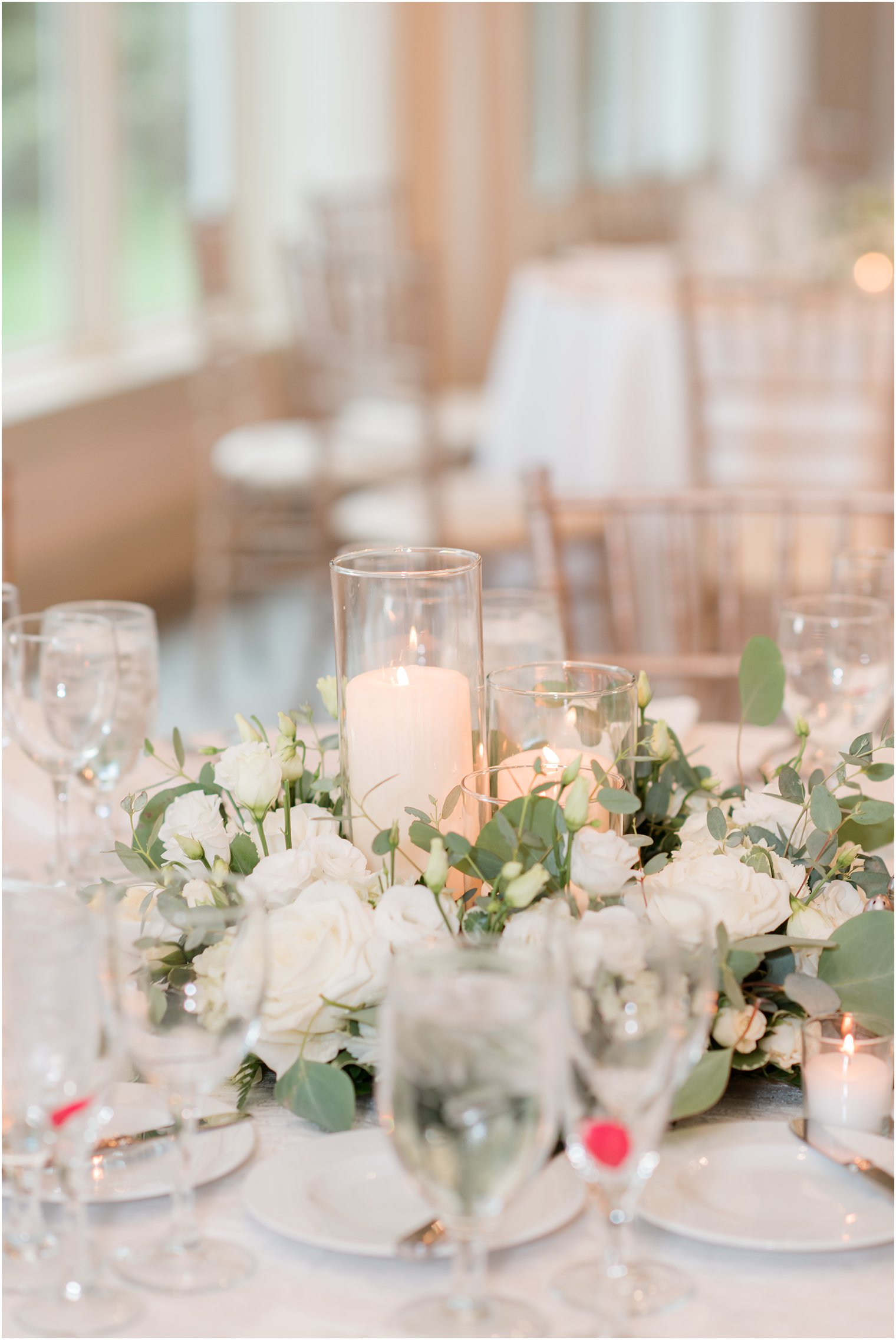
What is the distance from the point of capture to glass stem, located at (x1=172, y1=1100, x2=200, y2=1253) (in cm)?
63

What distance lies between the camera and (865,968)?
730 mm

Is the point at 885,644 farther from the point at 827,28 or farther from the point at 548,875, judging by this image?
the point at 827,28

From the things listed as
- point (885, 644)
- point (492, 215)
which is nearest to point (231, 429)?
point (492, 215)

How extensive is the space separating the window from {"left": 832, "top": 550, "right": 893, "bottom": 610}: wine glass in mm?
3148

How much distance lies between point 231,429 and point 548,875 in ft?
13.1

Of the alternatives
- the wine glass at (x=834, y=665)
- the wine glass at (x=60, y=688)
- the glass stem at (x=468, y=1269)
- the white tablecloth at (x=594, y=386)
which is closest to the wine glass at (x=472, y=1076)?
the glass stem at (x=468, y=1269)

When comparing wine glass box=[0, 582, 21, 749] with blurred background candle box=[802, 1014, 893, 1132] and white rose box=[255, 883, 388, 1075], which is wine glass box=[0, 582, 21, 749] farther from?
blurred background candle box=[802, 1014, 893, 1132]

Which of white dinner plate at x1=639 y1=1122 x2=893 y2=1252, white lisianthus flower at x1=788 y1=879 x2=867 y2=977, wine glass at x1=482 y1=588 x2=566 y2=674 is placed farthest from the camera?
wine glass at x1=482 y1=588 x2=566 y2=674

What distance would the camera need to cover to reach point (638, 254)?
4410mm

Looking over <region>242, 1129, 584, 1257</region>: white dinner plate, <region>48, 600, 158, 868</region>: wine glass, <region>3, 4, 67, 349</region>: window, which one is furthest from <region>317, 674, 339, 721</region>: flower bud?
<region>3, 4, 67, 349</region>: window

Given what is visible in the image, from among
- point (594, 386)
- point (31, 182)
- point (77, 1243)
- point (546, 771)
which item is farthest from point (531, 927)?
point (31, 182)

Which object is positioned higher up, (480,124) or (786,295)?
(480,124)

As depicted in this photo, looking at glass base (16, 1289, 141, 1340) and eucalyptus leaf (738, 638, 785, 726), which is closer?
glass base (16, 1289, 141, 1340)

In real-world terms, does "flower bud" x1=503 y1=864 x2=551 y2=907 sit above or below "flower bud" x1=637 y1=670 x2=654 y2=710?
below
